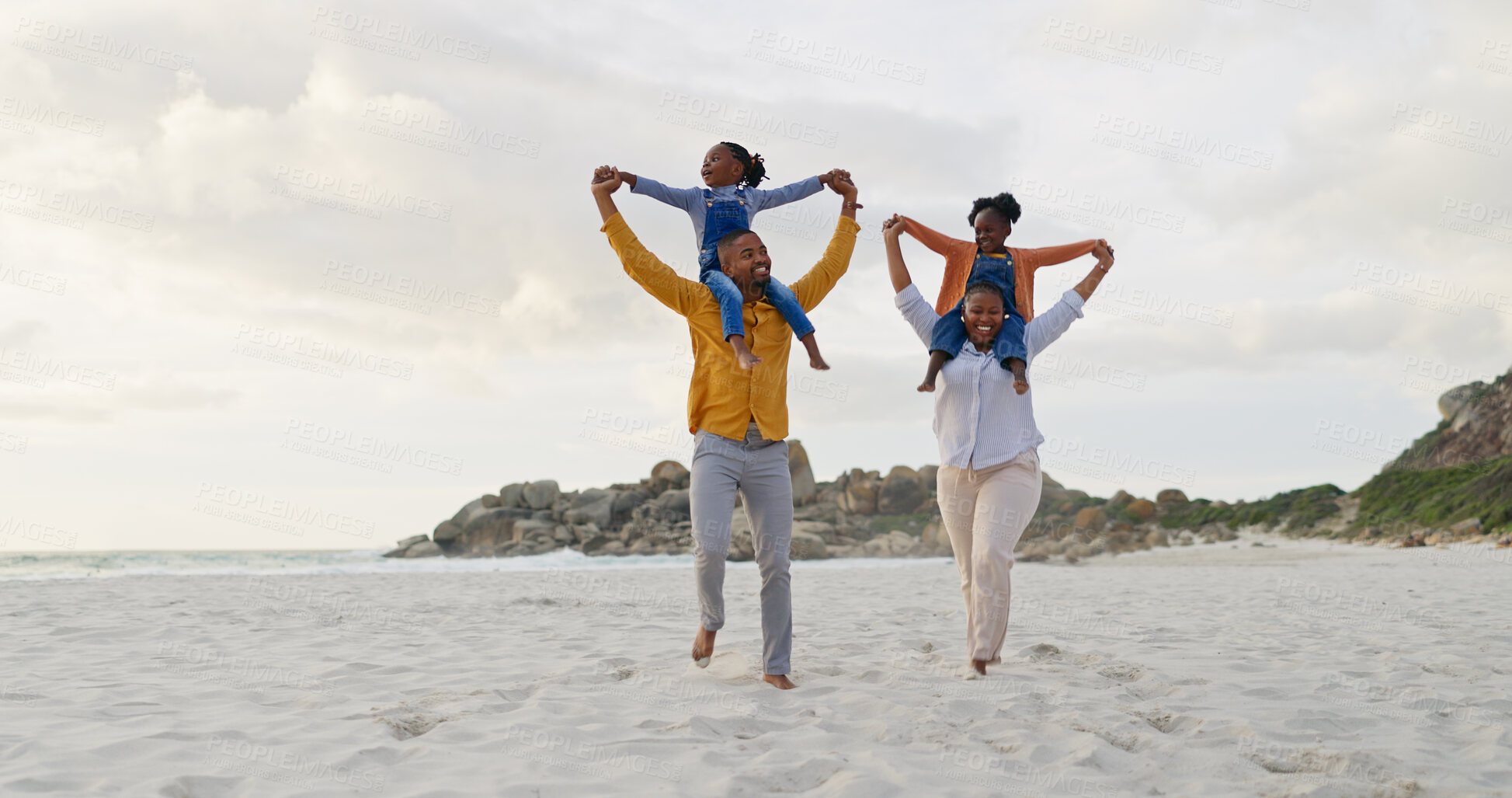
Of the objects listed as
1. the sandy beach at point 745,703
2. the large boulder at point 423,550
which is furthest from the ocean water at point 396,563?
the sandy beach at point 745,703

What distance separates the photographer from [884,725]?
3.44 meters

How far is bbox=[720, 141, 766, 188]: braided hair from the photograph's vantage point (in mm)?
4551

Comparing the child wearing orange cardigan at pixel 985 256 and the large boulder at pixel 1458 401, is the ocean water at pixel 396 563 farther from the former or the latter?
the large boulder at pixel 1458 401

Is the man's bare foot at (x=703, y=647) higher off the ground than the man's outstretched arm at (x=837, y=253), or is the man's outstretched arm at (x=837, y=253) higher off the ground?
the man's outstretched arm at (x=837, y=253)

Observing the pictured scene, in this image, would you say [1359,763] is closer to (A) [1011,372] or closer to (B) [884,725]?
(B) [884,725]

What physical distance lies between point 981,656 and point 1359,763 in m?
1.63

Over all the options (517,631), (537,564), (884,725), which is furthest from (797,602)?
(537,564)

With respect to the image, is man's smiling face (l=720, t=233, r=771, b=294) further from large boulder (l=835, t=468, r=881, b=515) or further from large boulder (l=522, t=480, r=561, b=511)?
large boulder (l=835, t=468, r=881, b=515)

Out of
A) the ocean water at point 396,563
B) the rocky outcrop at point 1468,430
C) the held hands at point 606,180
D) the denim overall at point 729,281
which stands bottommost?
the ocean water at point 396,563

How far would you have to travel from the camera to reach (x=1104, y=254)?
4562 mm

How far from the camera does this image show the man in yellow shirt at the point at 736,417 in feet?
13.4

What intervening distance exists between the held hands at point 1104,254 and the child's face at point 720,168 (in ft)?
6.16

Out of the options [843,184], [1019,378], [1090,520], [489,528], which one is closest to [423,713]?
[1019,378]

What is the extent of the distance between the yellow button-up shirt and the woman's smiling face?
2.93 ft
